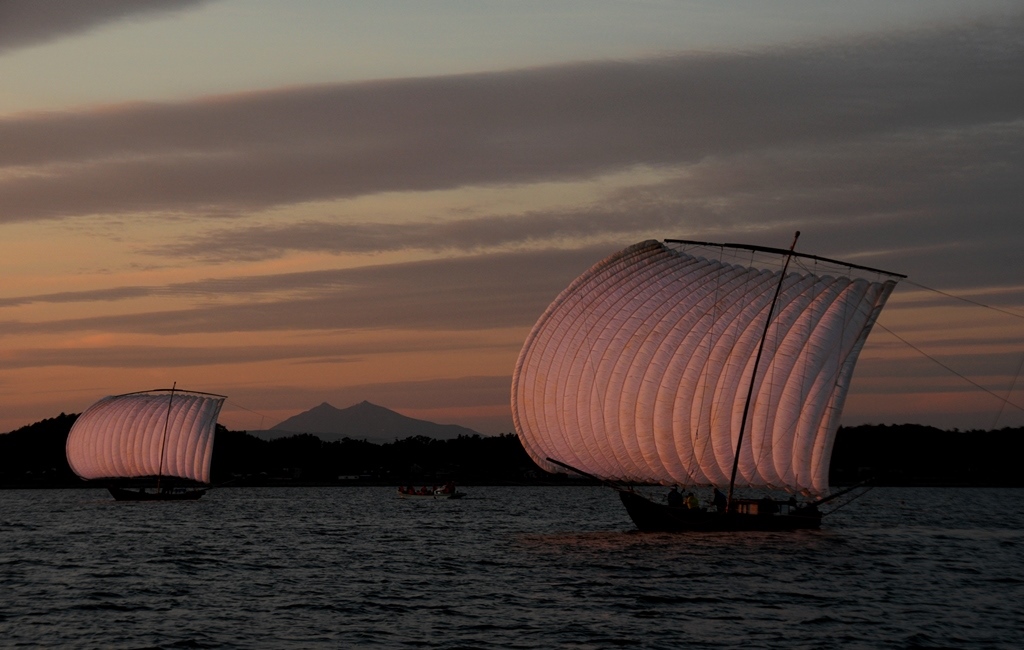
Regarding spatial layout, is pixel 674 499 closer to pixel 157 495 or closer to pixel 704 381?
pixel 704 381

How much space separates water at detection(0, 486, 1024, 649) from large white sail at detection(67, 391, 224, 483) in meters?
40.5

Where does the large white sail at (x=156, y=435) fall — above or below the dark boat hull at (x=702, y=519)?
above

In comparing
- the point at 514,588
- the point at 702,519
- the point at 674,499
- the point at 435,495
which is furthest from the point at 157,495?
the point at 514,588

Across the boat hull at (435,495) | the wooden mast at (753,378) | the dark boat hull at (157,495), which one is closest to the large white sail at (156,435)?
the dark boat hull at (157,495)

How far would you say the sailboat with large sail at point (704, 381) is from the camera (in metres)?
58.2

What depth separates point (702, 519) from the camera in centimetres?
6050

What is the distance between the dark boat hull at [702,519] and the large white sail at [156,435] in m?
66.9

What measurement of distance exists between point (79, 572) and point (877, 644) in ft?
109

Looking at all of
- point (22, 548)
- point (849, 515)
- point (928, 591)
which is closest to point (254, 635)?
point (928, 591)

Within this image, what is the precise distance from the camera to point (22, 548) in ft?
223

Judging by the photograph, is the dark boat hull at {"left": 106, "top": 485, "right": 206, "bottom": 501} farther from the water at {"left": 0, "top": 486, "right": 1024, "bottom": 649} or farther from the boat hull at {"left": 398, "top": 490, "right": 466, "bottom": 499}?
the water at {"left": 0, "top": 486, "right": 1024, "bottom": 649}

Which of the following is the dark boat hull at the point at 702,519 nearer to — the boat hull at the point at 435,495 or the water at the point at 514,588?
the water at the point at 514,588

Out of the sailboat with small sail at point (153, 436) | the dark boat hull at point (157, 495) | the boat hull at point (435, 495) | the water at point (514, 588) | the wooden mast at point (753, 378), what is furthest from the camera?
the boat hull at point (435, 495)

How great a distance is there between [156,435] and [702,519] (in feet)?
240
